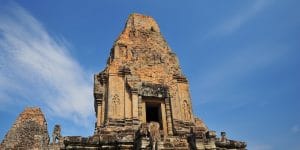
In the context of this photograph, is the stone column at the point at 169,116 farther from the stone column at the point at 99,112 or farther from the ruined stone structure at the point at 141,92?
the stone column at the point at 99,112

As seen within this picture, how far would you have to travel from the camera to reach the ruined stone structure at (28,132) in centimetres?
1875

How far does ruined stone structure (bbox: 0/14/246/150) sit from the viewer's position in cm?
1180

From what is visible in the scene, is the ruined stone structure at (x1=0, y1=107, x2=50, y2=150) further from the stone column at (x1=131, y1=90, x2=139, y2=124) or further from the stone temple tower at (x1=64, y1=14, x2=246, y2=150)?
the stone column at (x1=131, y1=90, x2=139, y2=124)

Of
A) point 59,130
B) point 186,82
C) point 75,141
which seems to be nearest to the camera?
point 75,141

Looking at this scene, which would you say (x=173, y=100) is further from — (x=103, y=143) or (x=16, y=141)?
(x=16, y=141)

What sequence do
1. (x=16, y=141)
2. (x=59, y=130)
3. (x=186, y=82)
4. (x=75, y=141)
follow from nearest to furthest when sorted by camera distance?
(x=75, y=141), (x=186, y=82), (x=16, y=141), (x=59, y=130)

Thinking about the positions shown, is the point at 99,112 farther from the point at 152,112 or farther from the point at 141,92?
the point at 152,112

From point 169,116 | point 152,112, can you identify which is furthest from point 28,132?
point 169,116

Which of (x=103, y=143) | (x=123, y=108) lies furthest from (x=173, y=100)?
(x=103, y=143)

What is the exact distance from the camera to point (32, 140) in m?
19.3

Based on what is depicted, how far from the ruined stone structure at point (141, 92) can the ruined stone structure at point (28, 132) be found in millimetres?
8930

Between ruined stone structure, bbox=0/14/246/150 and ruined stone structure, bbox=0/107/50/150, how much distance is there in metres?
8.93

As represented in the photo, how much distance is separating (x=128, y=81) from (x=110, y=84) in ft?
2.86

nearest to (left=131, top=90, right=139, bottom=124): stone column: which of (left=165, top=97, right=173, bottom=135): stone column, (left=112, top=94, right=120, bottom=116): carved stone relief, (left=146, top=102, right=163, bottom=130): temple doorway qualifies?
(left=112, top=94, right=120, bottom=116): carved stone relief
